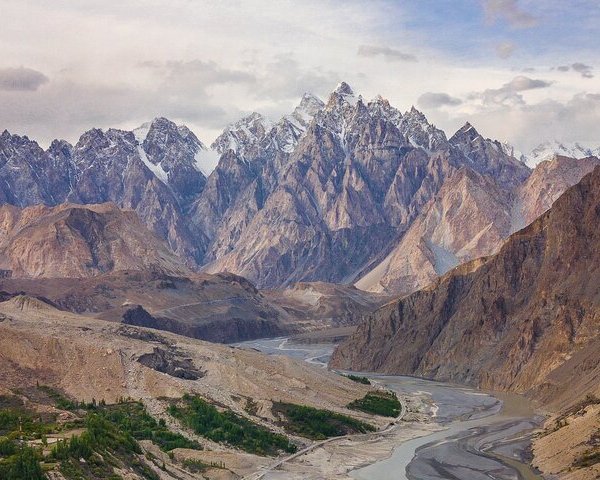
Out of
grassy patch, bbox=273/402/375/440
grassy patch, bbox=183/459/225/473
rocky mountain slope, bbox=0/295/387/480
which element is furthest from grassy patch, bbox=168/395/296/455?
grassy patch, bbox=183/459/225/473

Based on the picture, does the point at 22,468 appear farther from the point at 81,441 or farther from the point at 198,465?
the point at 198,465

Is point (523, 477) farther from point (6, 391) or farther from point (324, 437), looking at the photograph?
point (6, 391)

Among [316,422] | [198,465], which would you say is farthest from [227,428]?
[316,422]

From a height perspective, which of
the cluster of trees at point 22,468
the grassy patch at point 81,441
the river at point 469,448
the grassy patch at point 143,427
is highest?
the cluster of trees at point 22,468

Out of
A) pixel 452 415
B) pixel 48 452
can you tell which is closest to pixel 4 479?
pixel 48 452

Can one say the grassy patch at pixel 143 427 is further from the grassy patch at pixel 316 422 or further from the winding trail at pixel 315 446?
the grassy patch at pixel 316 422

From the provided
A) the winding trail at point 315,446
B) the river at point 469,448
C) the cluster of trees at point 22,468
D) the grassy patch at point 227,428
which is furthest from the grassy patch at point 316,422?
the cluster of trees at point 22,468

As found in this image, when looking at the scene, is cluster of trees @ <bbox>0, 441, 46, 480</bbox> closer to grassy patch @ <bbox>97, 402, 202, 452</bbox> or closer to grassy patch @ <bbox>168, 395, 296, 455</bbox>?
grassy patch @ <bbox>97, 402, 202, 452</bbox>
